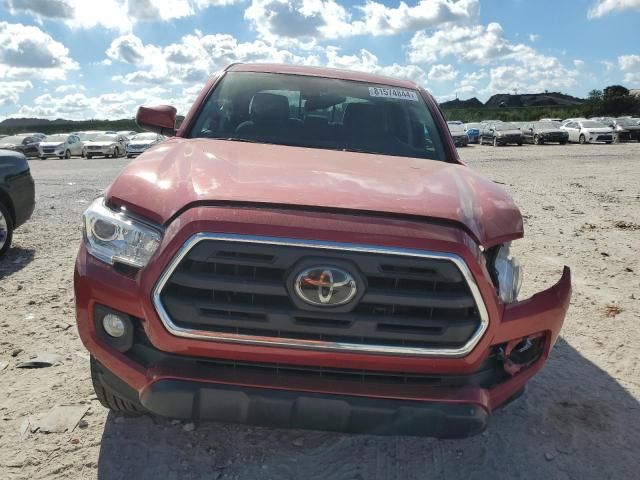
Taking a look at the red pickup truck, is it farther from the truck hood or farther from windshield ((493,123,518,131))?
windshield ((493,123,518,131))

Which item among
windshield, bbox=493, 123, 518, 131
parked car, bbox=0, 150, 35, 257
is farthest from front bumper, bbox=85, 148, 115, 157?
parked car, bbox=0, 150, 35, 257

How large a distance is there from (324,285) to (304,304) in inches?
4.3

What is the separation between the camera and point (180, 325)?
7.01 ft

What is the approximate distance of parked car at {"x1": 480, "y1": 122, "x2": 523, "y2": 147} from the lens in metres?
34.1

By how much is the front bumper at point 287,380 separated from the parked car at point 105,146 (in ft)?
95.2

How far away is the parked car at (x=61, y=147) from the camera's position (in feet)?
95.1

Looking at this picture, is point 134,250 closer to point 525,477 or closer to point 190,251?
point 190,251

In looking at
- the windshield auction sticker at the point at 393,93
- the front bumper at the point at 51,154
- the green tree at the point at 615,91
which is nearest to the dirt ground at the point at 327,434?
the windshield auction sticker at the point at 393,93

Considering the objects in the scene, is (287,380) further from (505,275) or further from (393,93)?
(393,93)

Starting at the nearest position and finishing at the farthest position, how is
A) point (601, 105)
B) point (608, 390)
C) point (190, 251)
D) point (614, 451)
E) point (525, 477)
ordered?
point (190, 251)
point (525, 477)
point (614, 451)
point (608, 390)
point (601, 105)

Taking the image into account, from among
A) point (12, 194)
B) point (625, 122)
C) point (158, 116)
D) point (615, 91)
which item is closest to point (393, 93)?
point (158, 116)

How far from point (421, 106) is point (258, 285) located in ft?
7.85

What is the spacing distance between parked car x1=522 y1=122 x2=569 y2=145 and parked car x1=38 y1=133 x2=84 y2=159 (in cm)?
2561

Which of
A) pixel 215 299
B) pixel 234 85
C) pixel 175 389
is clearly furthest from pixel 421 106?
pixel 175 389
